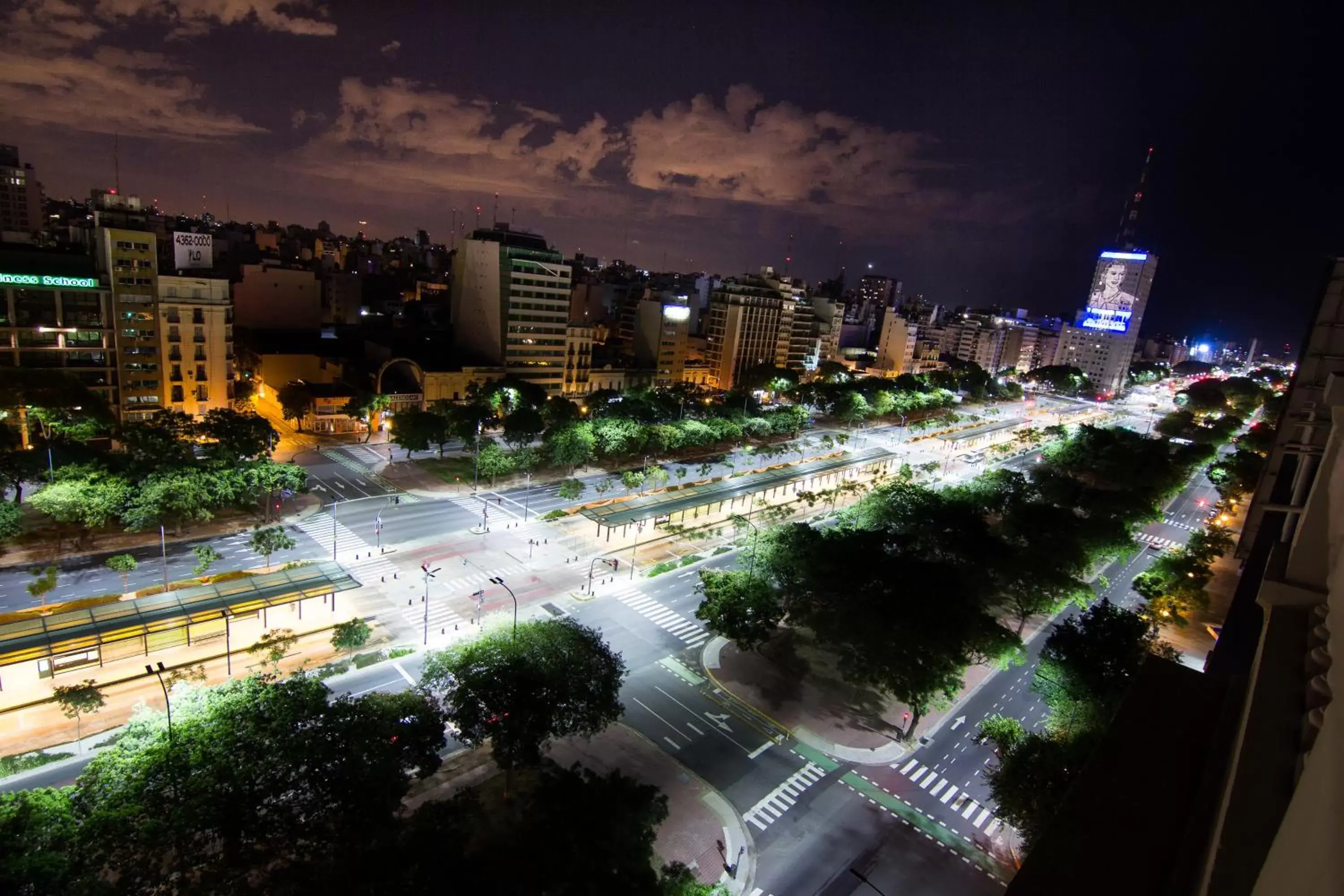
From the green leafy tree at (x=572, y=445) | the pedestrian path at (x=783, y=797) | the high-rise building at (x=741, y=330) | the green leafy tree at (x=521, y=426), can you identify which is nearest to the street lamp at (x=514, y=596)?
the pedestrian path at (x=783, y=797)

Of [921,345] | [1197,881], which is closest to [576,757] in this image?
[1197,881]

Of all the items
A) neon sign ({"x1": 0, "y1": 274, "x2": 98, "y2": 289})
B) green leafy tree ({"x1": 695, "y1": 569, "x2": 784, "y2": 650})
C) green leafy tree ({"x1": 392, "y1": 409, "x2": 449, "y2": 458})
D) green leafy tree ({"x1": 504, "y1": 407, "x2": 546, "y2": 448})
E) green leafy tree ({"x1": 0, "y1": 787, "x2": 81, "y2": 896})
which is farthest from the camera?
green leafy tree ({"x1": 504, "y1": 407, "x2": 546, "y2": 448})

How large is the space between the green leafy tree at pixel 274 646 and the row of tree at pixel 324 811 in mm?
10392

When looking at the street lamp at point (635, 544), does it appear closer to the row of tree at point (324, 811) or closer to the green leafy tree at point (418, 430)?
the row of tree at point (324, 811)

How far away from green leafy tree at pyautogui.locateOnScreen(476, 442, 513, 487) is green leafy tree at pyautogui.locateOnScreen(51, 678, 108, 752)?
122 feet

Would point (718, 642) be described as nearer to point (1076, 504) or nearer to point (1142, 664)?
point (1142, 664)

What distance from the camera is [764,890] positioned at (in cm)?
2694

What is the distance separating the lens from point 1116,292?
185 m

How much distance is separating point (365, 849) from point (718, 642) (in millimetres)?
25366

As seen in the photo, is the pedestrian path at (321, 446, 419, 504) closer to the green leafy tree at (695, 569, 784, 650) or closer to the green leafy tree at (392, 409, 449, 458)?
the green leafy tree at (392, 409, 449, 458)

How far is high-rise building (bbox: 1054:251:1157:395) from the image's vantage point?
183 meters

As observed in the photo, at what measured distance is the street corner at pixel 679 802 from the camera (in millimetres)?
27906

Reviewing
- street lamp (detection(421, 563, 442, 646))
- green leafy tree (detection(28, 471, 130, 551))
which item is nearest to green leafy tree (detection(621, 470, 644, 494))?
street lamp (detection(421, 563, 442, 646))

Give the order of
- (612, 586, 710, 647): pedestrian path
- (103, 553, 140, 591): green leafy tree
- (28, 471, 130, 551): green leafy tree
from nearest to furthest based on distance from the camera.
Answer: (103, 553, 140, 591): green leafy tree < (612, 586, 710, 647): pedestrian path < (28, 471, 130, 551): green leafy tree
